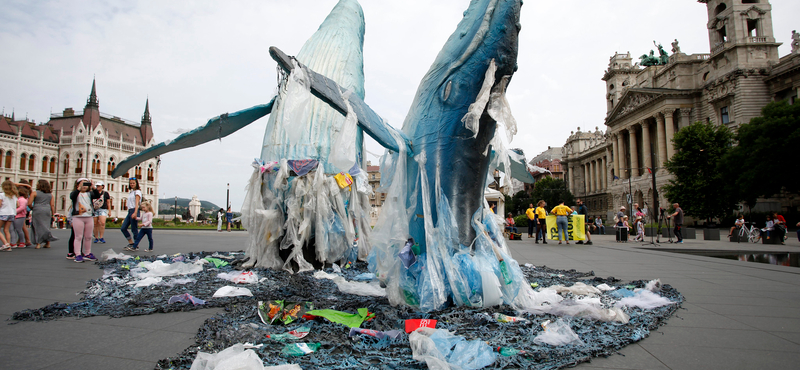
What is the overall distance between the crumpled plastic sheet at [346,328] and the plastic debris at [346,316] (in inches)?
2.4

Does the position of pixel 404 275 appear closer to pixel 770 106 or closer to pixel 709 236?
pixel 709 236

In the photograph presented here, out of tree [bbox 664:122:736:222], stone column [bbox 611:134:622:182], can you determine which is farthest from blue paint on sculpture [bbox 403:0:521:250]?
stone column [bbox 611:134:622:182]

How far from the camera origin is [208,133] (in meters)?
5.16

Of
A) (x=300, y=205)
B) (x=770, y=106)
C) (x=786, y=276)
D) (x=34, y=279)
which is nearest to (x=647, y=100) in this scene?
(x=770, y=106)

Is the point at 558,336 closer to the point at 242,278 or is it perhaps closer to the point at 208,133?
the point at 242,278

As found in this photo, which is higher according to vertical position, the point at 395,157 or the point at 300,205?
the point at 395,157

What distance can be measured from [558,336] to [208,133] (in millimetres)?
4666

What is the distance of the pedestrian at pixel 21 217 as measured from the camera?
30.2ft

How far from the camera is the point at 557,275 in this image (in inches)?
236

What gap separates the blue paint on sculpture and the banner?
11476mm

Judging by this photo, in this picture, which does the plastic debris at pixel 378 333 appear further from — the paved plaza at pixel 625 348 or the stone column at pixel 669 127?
the stone column at pixel 669 127

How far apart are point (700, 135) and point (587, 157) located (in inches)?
1582

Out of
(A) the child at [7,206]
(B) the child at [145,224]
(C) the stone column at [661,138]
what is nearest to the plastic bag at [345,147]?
(B) the child at [145,224]

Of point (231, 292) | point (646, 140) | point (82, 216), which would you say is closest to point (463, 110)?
point (231, 292)
